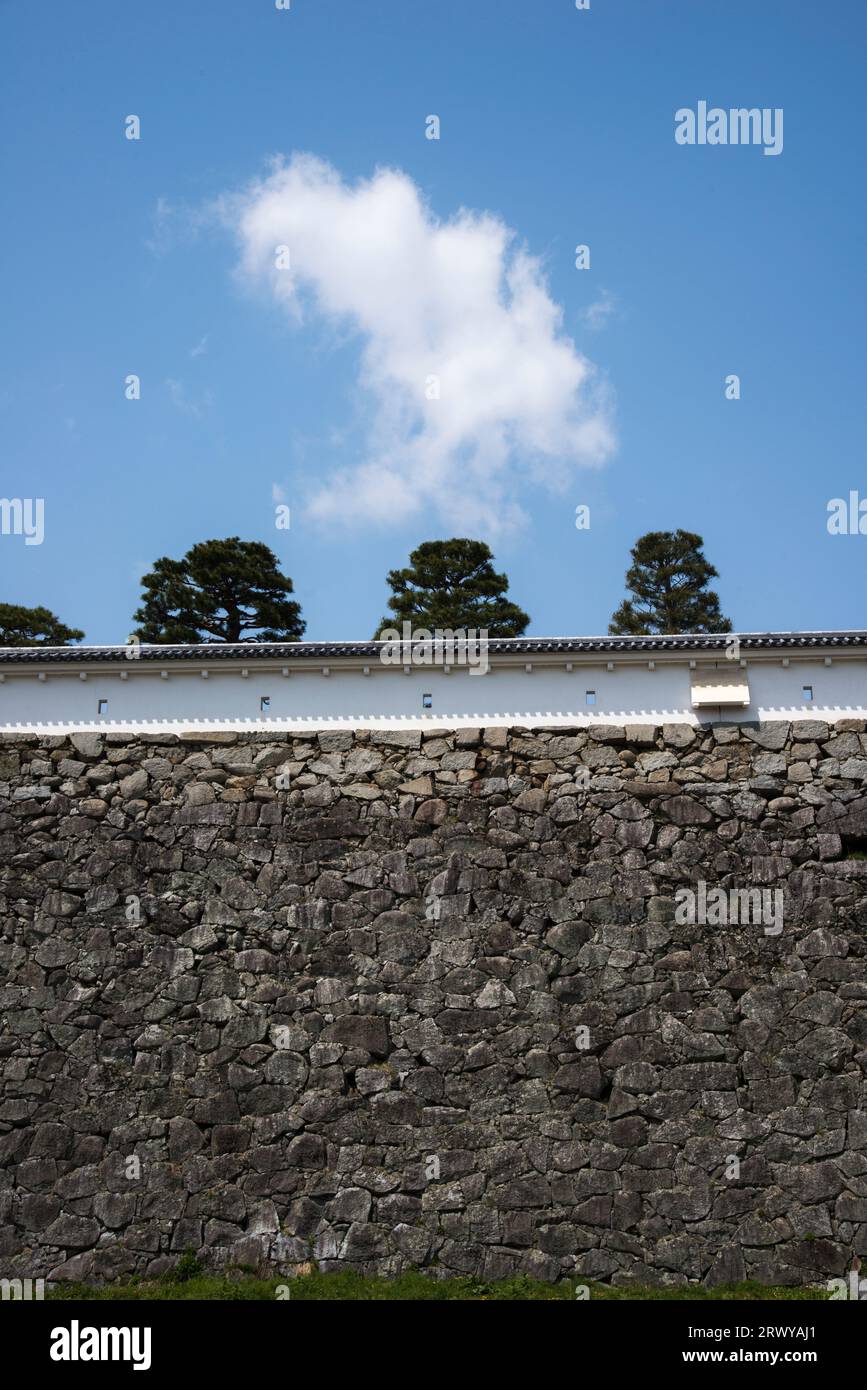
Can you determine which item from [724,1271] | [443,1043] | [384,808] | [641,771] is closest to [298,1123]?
[443,1043]

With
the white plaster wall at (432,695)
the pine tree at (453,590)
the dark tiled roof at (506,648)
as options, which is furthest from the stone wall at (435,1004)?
the pine tree at (453,590)

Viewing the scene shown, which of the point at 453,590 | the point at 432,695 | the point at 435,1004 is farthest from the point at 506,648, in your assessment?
the point at 453,590

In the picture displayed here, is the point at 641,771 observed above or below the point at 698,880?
above

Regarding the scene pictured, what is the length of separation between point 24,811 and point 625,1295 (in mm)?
8120

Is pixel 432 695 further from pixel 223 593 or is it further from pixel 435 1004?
pixel 223 593

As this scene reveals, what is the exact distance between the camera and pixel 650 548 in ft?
113

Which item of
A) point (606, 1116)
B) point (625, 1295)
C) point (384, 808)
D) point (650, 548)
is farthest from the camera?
point (650, 548)

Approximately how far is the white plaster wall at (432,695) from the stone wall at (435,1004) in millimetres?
235

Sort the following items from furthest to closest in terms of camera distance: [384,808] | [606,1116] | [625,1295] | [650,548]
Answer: [650,548] → [384,808] → [606,1116] → [625,1295]

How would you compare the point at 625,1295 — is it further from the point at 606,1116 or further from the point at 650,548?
the point at 650,548

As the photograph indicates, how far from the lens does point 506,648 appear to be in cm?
1328

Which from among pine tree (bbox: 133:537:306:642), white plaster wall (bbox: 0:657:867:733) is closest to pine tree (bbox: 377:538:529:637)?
pine tree (bbox: 133:537:306:642)

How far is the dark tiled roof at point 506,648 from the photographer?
13.2 metres

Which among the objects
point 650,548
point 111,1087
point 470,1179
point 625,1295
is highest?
point 650,548
